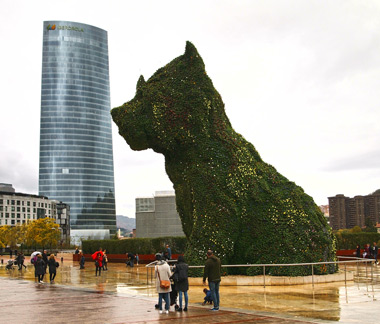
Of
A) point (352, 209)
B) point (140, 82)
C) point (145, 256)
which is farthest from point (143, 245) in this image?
point (352, 209)

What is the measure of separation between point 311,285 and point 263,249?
2010 millimetres

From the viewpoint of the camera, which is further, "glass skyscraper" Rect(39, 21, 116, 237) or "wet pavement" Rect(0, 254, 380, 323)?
"glass skyscraper" Rect(39, 21, 116, 237)

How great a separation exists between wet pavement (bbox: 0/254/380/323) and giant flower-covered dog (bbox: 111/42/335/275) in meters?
A: 1.44

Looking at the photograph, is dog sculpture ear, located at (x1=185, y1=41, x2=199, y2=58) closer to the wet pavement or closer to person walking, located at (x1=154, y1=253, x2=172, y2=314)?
the wet pavement

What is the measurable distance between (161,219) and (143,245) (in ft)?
41.5

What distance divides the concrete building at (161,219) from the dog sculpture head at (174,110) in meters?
27.4

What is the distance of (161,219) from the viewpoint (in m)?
44.4

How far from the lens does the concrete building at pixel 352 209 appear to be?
16450cm

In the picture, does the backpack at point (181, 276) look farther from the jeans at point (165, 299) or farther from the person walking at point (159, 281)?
the jeans at point (165, 299)

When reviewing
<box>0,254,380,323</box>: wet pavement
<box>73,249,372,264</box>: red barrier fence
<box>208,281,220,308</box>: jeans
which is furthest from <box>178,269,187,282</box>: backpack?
<box>73,249,372,264</box>: red barrier fence

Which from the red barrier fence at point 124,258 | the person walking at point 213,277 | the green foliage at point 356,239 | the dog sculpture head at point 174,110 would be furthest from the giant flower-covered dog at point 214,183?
the green foliage at point 356,239

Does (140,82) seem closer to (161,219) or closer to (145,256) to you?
(145,256)

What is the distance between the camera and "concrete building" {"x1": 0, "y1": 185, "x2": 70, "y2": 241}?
5197 inches

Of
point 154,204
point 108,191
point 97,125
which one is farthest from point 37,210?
point 154,204
